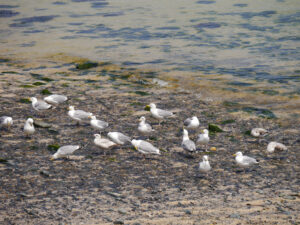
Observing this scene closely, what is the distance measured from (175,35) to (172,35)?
18 cm

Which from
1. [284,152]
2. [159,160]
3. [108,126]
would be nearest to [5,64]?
[108,126]

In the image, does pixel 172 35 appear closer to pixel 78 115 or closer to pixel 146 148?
pixel 78 115

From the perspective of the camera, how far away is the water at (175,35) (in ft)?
64.5

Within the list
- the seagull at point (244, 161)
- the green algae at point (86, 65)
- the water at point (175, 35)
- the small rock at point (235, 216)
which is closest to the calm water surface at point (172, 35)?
the water at point (175, 35)

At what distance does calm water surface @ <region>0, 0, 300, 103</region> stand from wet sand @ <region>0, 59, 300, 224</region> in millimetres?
4938

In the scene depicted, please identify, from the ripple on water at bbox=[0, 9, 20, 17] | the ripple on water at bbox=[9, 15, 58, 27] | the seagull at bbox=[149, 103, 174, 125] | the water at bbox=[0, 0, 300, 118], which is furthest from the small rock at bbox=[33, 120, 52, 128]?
the ripple on water at bbox=[0, 9, 20, 17]

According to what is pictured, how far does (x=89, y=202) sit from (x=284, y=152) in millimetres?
4769

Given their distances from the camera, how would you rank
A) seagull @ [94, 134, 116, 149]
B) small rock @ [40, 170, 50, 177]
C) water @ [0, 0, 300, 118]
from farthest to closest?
water @ [0, 0, 300, 118] < seagull @ [94, 134, 116, 149] < small rock @ [40, 170, 50, 177]

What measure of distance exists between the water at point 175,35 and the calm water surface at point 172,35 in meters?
0.04

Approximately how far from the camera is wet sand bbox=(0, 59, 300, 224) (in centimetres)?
781

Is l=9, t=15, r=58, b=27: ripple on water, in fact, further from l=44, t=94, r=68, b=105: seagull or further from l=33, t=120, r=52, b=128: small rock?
l=33, t=120, r=52, b=128: small rock

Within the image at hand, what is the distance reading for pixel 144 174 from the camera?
369 inches

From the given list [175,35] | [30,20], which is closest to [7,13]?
[30,20]

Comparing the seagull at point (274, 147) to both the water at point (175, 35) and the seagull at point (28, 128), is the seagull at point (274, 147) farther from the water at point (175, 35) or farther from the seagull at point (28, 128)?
the water at point (175, 35)
